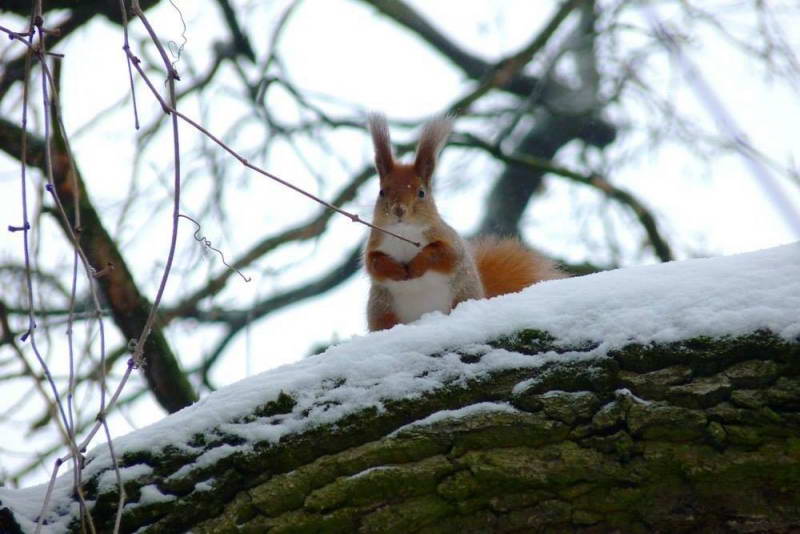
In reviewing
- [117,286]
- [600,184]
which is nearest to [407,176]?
[117,286]

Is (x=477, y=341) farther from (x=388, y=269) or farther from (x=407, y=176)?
(x=407, y=176)

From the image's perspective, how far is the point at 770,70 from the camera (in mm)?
3100

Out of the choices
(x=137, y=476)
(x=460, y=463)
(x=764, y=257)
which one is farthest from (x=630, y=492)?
(x=137, y=476)

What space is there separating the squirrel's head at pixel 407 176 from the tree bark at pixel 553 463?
141 cm

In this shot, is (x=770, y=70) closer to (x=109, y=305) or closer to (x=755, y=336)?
(x=755, y=336)

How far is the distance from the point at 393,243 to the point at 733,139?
1.49m

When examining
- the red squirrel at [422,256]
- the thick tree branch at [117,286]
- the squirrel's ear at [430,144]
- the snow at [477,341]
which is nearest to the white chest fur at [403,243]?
the red squirrel at [422,256]

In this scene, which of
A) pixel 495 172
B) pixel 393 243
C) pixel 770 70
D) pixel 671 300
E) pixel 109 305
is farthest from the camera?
pixel 495 172

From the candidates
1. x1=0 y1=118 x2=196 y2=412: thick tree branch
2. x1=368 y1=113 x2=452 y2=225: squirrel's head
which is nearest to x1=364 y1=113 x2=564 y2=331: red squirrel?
x1=368 y1=113 x2=452 y2=225: squirrel's head

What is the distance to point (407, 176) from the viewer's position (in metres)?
2.90

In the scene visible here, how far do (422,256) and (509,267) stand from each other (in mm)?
438

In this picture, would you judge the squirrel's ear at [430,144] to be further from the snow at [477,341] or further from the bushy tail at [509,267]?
the snow at [477,341]

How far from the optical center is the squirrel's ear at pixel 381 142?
291cm

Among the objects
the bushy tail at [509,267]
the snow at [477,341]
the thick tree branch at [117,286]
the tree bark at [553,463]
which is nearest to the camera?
the tree bark at [553,463]
